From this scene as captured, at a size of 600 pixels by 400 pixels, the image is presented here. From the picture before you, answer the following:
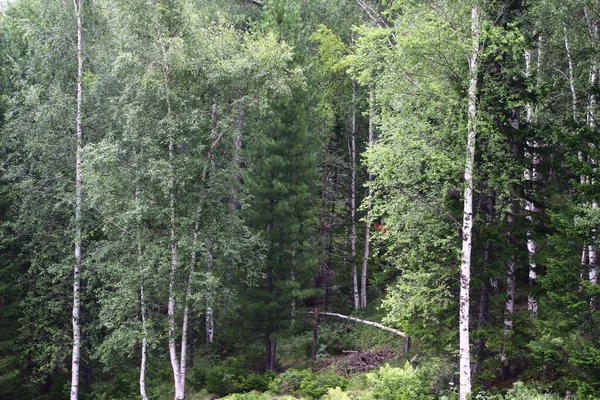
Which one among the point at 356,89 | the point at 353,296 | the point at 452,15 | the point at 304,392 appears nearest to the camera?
the point at 452,15

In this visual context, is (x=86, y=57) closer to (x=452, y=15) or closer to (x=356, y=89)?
(x=356, y=89)

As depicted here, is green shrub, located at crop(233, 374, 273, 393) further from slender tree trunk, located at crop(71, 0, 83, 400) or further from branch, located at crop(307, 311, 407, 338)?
slender tree trunk, located at crop(71, 0, 83, 400)

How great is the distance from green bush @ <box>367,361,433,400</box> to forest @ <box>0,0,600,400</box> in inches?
2.5

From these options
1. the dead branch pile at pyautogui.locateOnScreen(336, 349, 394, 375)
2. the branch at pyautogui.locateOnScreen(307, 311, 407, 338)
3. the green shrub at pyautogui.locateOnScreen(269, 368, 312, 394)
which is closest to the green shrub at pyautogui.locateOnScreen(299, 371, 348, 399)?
the green shrub at pyautogui.locateOnScreen(269, 368, 312, 394)

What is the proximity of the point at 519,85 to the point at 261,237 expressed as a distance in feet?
32.9

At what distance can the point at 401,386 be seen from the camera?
438 inches

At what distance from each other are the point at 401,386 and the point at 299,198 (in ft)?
27.9

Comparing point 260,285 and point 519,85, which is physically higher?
point 519,85

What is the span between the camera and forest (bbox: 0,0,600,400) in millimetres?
10578

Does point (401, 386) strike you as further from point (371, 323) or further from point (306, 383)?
point (371, 323)

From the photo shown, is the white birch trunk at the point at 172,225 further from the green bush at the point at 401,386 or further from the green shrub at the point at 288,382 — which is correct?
the green bush at the point at 401,386

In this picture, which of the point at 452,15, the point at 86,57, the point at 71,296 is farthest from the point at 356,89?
the point at 71,296

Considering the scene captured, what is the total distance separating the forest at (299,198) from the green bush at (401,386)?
64 millimetres

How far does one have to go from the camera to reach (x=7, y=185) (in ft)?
60.4
